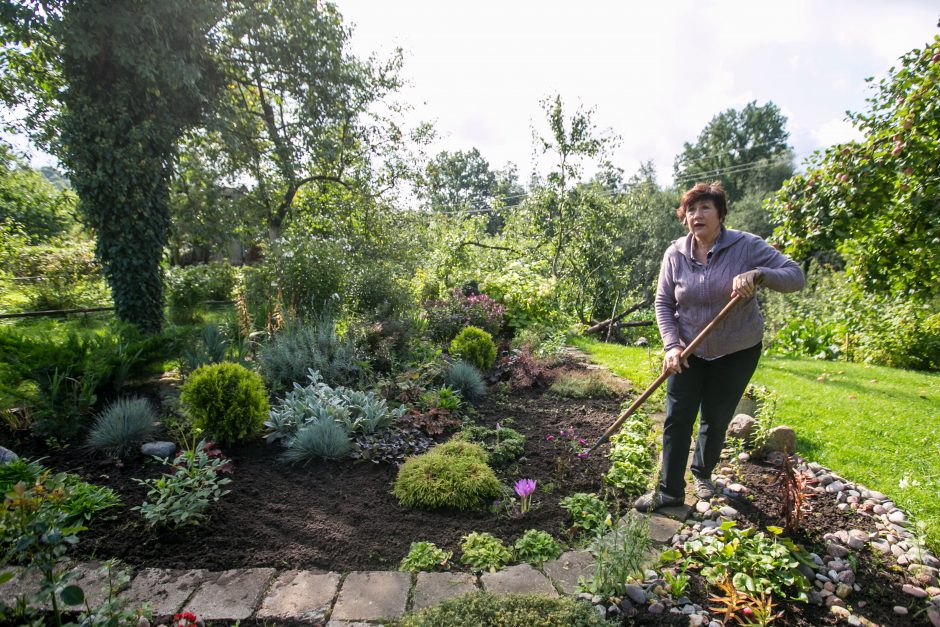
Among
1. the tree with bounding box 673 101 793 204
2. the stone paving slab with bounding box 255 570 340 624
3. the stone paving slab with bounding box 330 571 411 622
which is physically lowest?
the stone paving slab with bounding box 255 570 340 624

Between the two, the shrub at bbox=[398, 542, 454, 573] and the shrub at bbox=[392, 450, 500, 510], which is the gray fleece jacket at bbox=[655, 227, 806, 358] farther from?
the shrub at bbox=[398, 542, 454, 573]

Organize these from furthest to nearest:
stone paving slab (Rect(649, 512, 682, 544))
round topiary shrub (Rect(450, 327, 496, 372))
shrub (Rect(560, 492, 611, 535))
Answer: round topiary shrub (Rect(450, 327, 496, 372)), shrub (Rect(560, 492, 611, 535)), stone paving slab (Rect(649, 512, 682, 544))

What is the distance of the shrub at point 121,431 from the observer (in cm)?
325

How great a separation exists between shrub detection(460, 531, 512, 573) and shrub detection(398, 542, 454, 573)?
0.10 m

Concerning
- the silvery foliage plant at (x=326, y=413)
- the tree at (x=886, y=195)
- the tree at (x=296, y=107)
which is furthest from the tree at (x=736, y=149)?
the silvery foliage plant at (x=326, y=413)

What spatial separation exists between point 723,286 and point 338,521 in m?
2.48

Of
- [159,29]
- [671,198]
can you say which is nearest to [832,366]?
[159,29]

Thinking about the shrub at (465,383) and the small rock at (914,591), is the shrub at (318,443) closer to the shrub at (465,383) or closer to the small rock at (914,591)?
the shrub at (465,383)

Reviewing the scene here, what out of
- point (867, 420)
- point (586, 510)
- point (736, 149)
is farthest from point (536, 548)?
point (736, 149)

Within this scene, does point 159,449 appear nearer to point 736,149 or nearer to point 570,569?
point 570,569

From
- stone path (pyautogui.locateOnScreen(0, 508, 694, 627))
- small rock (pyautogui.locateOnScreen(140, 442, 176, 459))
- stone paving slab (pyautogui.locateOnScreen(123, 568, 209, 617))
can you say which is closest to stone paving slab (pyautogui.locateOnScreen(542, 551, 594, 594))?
stone path (pyautogui.locateOnScreen(0, 508, 694, 627))

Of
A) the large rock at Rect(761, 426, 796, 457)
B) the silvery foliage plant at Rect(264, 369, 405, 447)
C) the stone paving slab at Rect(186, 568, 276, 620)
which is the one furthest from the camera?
the silvery foliage plant at Rect(264, 369, 405, 447)

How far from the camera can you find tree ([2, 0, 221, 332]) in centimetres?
518

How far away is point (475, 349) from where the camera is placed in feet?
18.1
